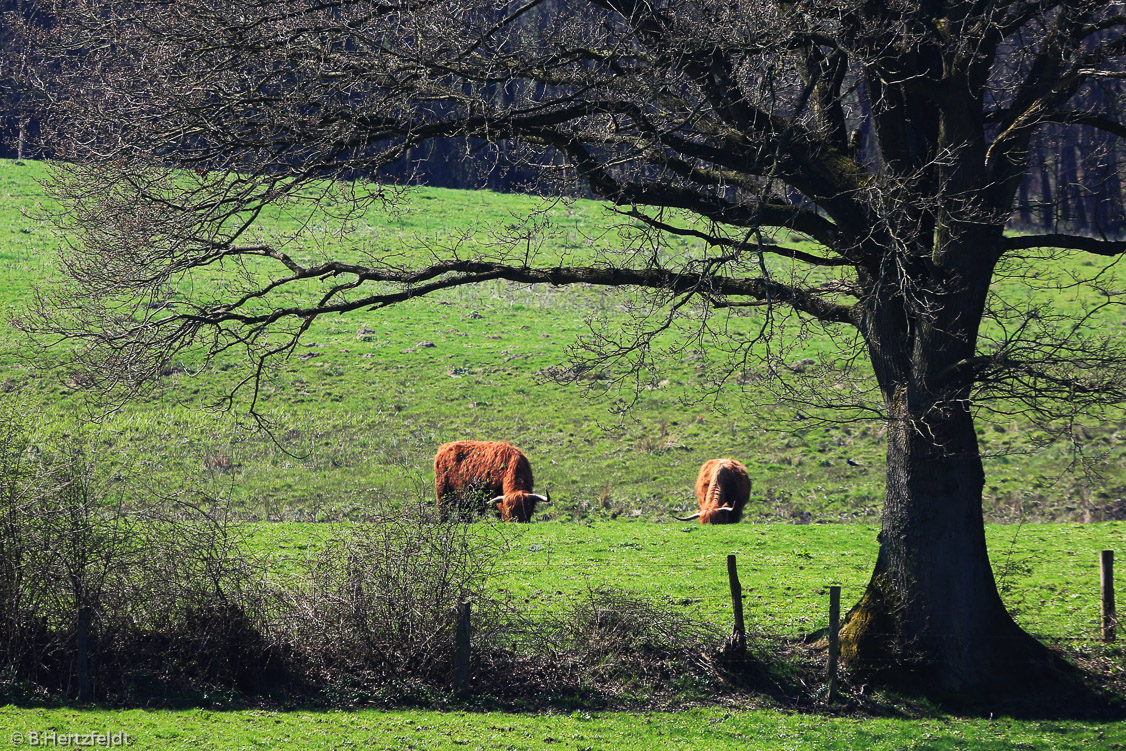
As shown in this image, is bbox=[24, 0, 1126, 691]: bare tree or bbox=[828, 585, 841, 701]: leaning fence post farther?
bbox=[828, 585, 841, 701]: leaning fence post

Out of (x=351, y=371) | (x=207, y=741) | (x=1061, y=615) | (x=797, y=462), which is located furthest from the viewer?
(x=351, y=371)

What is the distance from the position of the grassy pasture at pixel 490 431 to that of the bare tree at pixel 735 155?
9474 millimetres

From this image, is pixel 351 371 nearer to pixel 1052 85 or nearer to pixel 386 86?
pixel 386 86

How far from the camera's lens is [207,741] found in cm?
898

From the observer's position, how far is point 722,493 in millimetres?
22562

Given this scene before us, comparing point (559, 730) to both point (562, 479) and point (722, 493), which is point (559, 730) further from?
point (562, 479)

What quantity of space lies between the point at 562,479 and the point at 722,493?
558 centimetres

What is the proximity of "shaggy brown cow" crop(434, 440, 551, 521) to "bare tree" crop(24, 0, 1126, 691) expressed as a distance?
11641mm

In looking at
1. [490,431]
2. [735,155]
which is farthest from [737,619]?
[490,431]

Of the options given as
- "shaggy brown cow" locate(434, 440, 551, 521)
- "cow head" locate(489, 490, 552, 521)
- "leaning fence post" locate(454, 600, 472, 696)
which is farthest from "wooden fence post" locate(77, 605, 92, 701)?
"shaggy brown cow" locate(434, 440, 551, 521)

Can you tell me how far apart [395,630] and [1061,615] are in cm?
895

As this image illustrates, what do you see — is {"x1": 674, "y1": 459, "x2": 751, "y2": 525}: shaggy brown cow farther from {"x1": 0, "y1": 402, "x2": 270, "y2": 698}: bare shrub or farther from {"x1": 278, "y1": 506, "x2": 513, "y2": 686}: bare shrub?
{"x1": 0, "y1": 402, "x2": 270, "y2": 698}: bare shrub

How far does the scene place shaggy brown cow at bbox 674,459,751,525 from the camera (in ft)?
73.0

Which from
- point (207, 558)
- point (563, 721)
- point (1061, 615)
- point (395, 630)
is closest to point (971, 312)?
point (1061, 615)
